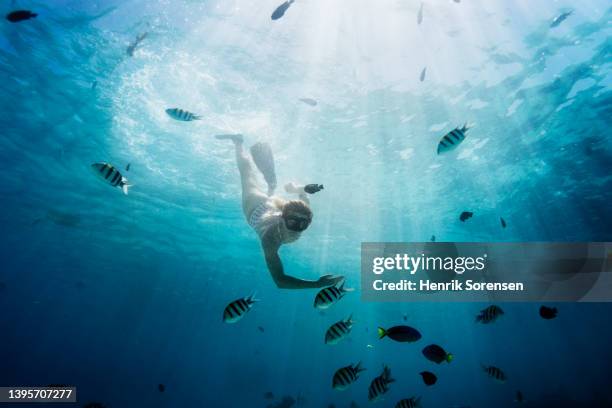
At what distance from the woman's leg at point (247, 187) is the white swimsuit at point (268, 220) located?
393 millimetres

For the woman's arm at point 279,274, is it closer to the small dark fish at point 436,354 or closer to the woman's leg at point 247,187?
the woman's leg at point 247,187

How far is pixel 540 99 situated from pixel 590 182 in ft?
30.5

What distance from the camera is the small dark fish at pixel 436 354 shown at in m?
5.35

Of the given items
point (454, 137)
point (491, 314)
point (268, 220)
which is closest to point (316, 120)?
point (268, 220)

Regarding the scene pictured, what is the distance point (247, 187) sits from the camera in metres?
9.22

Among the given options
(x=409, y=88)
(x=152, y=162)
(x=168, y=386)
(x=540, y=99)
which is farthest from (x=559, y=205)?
(x=168, y=386)

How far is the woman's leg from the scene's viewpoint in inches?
325

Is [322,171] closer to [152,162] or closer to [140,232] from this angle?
[152,162]

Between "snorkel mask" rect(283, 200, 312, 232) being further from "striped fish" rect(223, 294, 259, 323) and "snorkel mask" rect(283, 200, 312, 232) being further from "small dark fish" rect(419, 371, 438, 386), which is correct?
"small dark fish" rect(419, 371, 438, 386)

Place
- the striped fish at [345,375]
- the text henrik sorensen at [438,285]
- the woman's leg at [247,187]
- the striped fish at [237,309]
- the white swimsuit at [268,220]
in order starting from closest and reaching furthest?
the striped fish at [237,309] → the striped fish at [345,375] → the white swimsuit at [268,220] → the woman's leg at [247,187] → the text henrik sorensen at [438,285]

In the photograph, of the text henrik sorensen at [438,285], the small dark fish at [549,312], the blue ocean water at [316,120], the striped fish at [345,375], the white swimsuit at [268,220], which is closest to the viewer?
the striped fish at [345,375]

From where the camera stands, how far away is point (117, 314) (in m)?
81.9

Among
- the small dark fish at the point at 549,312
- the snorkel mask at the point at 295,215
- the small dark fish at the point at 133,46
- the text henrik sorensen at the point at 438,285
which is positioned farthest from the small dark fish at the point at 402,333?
the small dark fish at the point at 133,46

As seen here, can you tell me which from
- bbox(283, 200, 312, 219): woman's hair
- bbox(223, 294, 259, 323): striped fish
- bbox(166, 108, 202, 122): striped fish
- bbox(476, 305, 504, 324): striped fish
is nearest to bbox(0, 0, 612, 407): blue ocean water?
bbox(166, 108, 202, 122): striped fish
